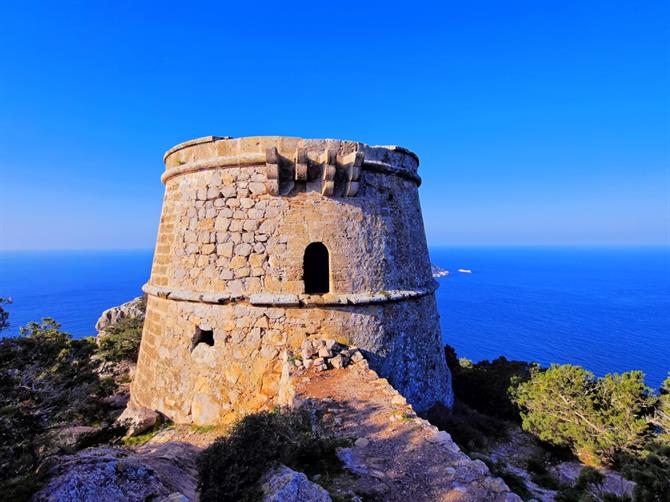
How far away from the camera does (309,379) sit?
19.2 feet

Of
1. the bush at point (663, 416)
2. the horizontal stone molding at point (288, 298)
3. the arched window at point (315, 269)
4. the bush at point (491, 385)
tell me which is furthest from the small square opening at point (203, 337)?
the bush at point (663, 416)

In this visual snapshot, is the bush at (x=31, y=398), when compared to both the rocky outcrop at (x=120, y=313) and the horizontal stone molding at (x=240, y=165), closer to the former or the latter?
the horizontal stone molding at (x=240, y=165)

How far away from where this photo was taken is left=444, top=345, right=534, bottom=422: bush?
404 inches

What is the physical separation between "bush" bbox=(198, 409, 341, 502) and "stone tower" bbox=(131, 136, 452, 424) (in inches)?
94.0

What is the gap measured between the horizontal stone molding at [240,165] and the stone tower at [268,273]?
28mm

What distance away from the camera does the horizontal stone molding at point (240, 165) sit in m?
6.95

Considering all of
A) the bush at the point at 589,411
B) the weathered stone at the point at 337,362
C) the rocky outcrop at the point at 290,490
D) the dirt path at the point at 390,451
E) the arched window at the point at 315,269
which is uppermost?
the arched window at the point at 315,269

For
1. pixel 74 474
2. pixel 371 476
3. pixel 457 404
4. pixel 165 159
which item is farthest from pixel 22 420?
pixel 457 404

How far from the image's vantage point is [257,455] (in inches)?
126

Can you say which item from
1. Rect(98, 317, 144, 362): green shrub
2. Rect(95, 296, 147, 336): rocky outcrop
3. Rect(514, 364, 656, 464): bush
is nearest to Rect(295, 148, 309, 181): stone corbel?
Rect(514, 364, 656, 464): bush

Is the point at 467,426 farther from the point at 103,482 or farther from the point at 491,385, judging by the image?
the point at 103,482

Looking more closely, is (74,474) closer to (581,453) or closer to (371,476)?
(371,476)

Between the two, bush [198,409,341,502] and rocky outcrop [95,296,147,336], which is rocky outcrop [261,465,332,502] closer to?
bush [198,409,341,502]

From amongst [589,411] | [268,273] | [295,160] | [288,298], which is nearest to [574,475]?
[589,411]
